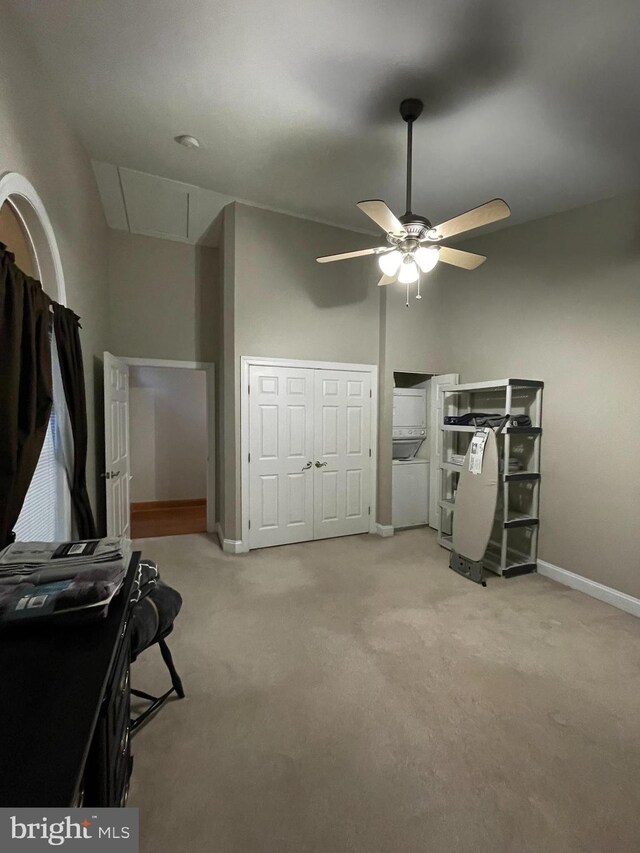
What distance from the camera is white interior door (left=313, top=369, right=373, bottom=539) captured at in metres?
4.19

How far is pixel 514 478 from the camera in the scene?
346 cm

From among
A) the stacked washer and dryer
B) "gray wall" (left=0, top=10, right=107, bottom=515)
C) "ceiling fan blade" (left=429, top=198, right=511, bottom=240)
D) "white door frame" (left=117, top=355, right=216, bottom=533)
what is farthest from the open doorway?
"ceiling fan blade" (left=429, top=198, right=511, bottom=240)

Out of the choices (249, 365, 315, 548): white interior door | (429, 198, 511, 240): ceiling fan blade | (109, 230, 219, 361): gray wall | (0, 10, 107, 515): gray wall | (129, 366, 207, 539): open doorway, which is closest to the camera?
(0, 10, 107, 515): gray wall

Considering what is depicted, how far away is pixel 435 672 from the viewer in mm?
2178

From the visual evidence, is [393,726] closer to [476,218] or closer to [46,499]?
[46,499]

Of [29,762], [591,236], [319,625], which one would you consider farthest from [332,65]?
[319,625]

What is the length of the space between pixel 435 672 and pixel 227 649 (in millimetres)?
1233

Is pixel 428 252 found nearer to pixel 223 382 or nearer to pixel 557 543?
pixel 223 382

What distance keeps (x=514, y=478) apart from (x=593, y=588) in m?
1.04

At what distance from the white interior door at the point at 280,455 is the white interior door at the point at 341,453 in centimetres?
11

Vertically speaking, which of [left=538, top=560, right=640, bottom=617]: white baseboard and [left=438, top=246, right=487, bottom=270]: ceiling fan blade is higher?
[left=438, top=246, right=487, bottom=270]: ceiling fan blade

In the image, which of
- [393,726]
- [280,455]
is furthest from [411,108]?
[393,726]

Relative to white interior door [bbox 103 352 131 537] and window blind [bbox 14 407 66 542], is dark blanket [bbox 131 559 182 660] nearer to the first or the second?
window blind [bbox 14 407 66 542]

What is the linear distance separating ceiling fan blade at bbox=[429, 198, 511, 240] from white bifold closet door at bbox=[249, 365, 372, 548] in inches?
78.6
